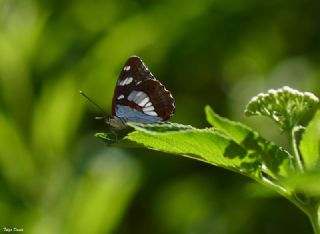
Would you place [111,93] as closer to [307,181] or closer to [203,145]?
[203,145]

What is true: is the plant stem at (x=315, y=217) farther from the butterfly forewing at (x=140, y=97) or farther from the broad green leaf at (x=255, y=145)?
the butterfly forewing at (x=140, y=97)

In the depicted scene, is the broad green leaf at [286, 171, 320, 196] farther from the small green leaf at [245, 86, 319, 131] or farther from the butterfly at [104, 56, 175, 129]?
the butterfly at [104, 56, 175, 129]

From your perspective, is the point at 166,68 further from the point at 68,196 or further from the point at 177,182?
the point at 68,196

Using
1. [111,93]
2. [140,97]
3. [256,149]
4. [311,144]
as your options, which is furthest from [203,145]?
[111,93]

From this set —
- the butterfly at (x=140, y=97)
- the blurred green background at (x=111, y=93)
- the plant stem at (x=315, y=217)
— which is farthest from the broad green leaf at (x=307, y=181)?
the blurred green background at (x=111, y=93)

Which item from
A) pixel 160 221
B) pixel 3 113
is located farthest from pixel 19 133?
pixel 160 221

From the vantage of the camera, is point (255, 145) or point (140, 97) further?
point (140, 97)
